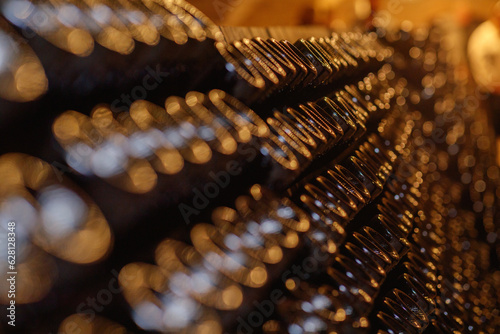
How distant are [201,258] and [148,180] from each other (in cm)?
8

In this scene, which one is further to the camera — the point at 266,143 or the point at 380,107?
the point at 380,107

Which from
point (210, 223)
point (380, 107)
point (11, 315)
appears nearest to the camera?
point (11, 315)

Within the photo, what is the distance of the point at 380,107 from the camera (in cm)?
96

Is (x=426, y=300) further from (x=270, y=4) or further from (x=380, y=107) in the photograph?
(x=270, y=4)

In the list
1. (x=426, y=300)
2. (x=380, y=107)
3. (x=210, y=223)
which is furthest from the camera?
(x=380, y=107)

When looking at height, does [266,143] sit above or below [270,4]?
below

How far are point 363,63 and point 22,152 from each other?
0.82 metres

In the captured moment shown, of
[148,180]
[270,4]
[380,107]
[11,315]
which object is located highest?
[270,4]

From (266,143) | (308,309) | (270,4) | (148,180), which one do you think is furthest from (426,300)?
(270,4)

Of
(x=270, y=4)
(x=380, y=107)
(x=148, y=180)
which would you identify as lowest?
(x=148, y=180)

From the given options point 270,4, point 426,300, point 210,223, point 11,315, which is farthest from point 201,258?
point 270,4

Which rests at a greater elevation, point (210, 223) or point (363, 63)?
point (363, 63)

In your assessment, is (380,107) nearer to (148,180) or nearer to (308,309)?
(308,309)

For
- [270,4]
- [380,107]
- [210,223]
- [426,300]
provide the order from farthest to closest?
[270,4], [380,107], [426,300], [210,223]
